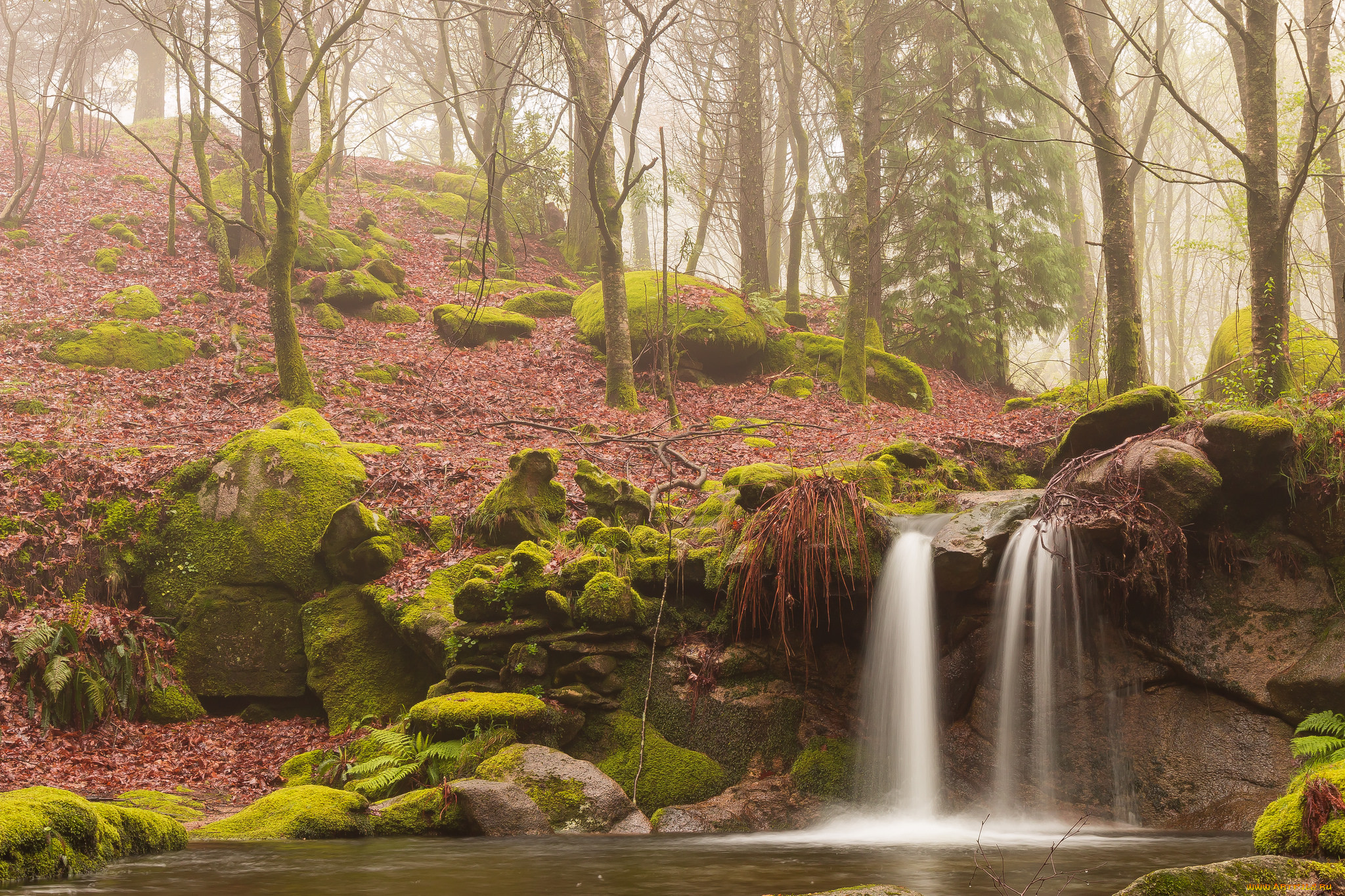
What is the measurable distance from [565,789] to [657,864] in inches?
54.1

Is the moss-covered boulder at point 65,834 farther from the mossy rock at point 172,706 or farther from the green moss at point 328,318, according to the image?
the green moss at point 328,318

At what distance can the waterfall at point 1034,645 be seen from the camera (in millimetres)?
6336

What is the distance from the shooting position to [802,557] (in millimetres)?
6395

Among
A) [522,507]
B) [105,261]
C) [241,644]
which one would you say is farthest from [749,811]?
[105,261]

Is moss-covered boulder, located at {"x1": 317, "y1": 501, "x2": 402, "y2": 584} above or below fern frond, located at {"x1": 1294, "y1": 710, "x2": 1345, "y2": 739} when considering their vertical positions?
above

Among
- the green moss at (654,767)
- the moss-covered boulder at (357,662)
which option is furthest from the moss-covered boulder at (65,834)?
the green moss at (654,767)

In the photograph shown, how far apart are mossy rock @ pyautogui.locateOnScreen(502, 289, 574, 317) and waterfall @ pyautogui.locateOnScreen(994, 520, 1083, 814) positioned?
37.7 ft

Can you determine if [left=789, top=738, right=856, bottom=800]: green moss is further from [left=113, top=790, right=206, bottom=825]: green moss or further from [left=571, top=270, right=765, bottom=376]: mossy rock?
[left=571, top=270, right=765, bottom=376]: mossy rock

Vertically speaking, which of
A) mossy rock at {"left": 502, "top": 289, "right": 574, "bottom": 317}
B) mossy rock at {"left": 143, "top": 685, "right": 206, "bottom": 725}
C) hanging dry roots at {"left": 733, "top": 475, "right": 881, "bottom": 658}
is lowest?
mossy rock at {"left": 143, "top": 685, "right": 206, "bottom": 725}

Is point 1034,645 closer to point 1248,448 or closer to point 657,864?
point 1248,448

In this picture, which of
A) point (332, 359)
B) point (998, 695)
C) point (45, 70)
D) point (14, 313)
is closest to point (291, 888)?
point (998, 695)

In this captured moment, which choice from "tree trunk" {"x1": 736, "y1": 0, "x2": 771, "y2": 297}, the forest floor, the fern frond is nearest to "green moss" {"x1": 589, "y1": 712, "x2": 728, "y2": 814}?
the forest floor

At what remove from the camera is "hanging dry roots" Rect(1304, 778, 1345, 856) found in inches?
141

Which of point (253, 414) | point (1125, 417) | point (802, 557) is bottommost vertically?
point (802, 557)
